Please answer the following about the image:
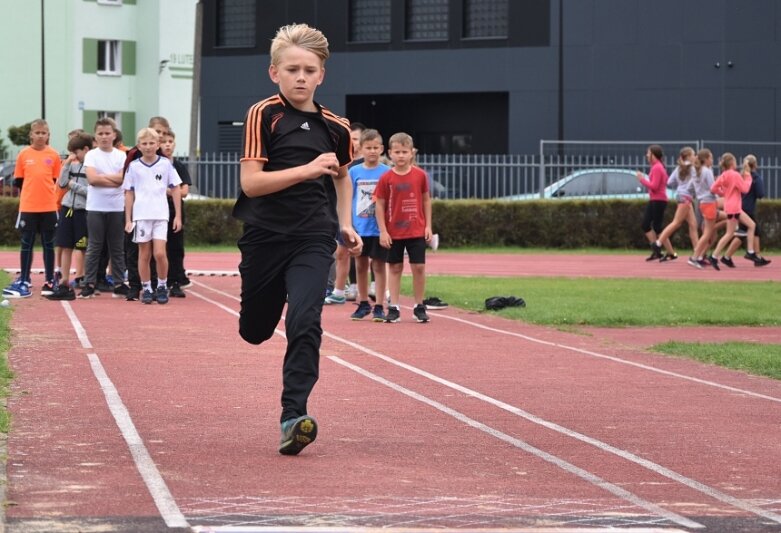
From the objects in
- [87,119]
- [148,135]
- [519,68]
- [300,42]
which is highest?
[519,68]

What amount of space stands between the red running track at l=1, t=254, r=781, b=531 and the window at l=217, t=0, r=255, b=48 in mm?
39642

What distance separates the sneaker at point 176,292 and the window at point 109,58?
182ft

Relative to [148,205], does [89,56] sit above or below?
above

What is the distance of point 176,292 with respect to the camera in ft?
54.9

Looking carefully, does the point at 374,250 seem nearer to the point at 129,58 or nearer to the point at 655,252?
the point at 655,252

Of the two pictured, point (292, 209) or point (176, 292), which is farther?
point (176, 292)

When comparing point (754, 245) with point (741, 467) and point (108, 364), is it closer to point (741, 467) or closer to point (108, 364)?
point (108, 364)

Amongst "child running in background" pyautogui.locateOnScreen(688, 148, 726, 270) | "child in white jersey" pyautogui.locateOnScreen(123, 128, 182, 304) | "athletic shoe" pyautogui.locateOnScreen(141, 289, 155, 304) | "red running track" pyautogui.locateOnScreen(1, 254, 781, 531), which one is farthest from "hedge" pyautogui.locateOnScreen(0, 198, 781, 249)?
"red running track" pyautogui.locateOnScreen(1, 254, 781, 531)

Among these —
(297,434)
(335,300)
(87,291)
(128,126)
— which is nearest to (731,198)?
(335,300)

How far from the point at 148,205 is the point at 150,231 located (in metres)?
0.28

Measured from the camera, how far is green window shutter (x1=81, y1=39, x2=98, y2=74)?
69875 mm

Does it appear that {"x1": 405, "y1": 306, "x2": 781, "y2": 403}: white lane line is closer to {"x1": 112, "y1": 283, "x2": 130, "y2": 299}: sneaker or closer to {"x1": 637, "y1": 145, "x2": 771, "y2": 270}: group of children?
{"x1": 112, "y1": 283, "x2": 130, "y2": 299}: sneaker

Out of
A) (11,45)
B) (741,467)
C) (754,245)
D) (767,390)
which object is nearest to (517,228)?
(754,245)

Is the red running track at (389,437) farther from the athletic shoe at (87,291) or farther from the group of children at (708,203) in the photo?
the group of children at (708,203)
